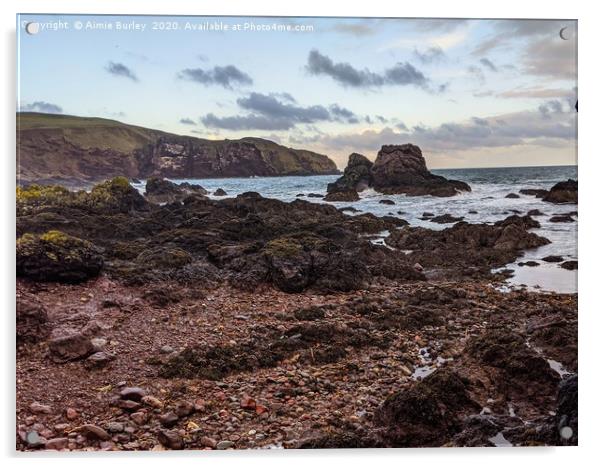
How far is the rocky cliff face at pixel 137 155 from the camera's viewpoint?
5382 mm

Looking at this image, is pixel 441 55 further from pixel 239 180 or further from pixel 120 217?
pixel 120 217

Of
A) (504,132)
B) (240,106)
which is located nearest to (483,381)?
(504,132)

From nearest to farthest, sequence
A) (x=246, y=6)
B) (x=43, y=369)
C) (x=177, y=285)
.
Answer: (x=43, y=369)
(x=246, y=6)
(x=177, y=285)

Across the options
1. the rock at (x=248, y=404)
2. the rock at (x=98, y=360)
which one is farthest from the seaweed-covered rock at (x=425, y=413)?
the rock at (x=98, y=360)

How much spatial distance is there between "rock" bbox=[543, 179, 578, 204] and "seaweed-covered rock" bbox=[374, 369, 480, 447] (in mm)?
2223

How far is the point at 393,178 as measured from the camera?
5.93 meters

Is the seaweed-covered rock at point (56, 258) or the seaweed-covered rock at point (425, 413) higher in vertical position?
the seaweed-covered rock at point (56, 258)

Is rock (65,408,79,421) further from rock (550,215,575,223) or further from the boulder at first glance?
rock (550,215,575,223)

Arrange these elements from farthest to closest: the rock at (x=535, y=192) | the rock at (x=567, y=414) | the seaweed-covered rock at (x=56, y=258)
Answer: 1. the rock at (x=535, y=192)
2. the seaweed-covered rock at (x=56, y=258)
3. the rock at (x=567, y=414)

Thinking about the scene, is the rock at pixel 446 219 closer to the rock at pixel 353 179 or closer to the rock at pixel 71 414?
the rock at pixel 353 179

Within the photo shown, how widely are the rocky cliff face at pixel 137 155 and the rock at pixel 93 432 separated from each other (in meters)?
2.45

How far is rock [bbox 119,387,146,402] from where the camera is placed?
4898 millimetres

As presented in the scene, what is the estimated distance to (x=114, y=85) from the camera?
5520 mm

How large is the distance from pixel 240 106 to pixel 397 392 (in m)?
3.25
